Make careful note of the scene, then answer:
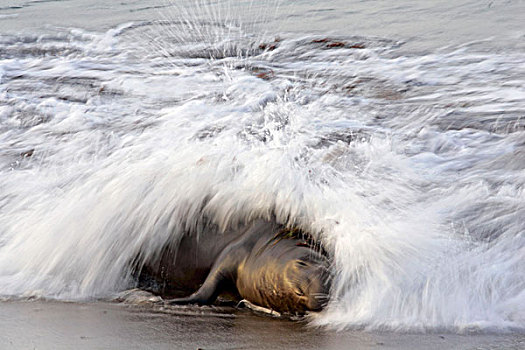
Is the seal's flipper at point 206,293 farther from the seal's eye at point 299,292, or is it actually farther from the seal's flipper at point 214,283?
the seal's eye at point 299,292

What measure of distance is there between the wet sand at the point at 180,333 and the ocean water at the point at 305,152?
0.12 metres

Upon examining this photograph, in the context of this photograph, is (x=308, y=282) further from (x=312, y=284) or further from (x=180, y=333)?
(x=180, y=333)

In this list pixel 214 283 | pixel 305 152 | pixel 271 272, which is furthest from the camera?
pixel 305 152

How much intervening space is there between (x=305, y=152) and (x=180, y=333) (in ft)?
5.78

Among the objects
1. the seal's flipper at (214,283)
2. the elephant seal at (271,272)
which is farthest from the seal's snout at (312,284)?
the seal's flipper at (214,283)

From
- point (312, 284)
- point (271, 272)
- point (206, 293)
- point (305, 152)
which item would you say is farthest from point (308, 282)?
point (305, 152)

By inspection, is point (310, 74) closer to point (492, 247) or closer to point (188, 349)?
point (492, 247)

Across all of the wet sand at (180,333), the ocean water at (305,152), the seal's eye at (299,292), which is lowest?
the wet sand at (180,333)

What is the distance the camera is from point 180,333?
241 centimetres

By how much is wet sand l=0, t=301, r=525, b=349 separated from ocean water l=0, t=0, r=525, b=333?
0.12 metres

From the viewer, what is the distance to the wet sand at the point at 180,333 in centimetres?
219

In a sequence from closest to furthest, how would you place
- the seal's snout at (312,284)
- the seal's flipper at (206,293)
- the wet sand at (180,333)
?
the wet sand at (180,333) → the seal's snout at (312,284) → the seal's flipper at (206,293)

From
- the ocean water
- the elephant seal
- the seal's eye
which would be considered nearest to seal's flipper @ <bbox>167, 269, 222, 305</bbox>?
the elephant seal

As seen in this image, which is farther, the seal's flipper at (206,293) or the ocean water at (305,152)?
the seal's flipper at (206,293)
